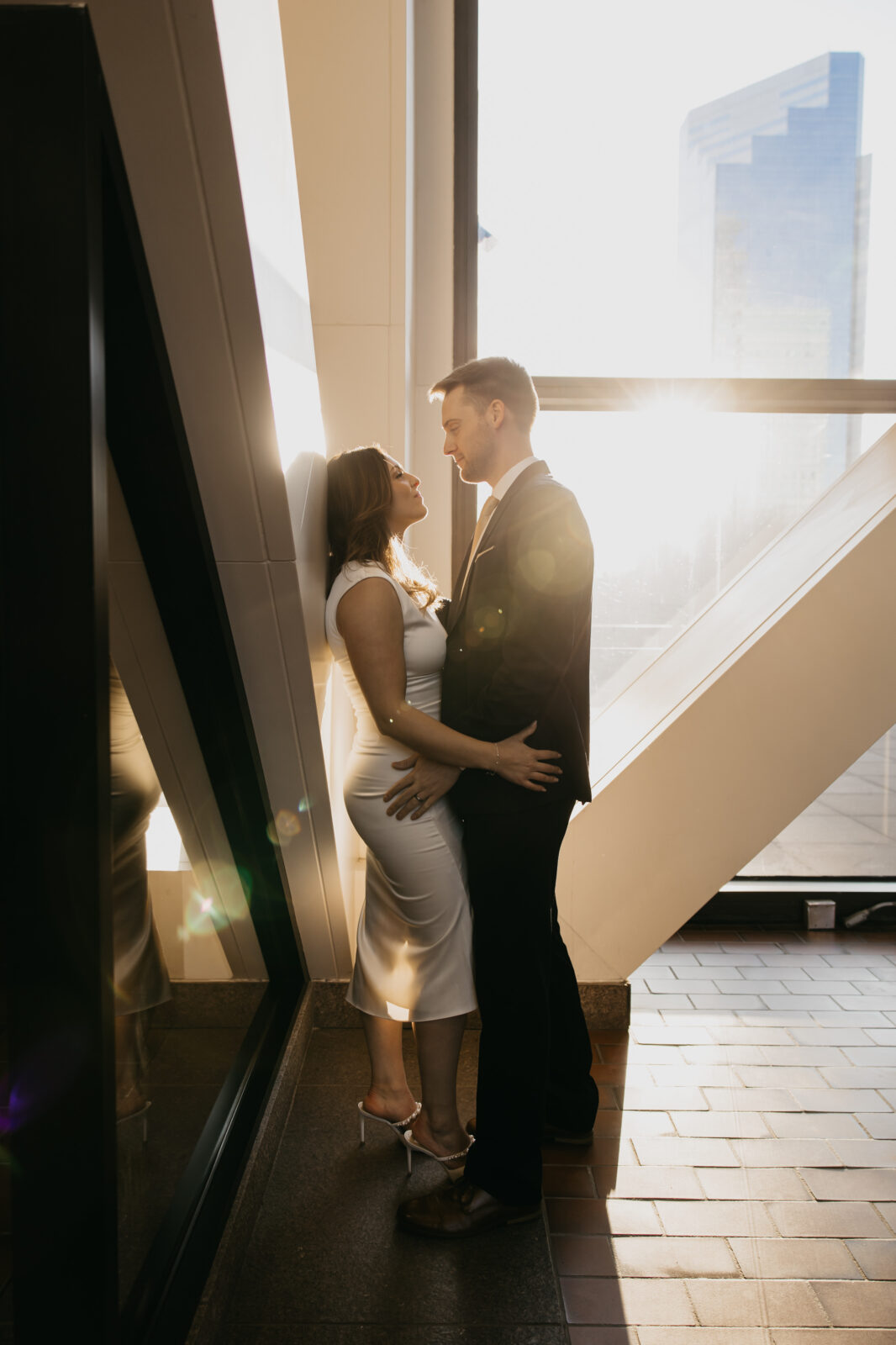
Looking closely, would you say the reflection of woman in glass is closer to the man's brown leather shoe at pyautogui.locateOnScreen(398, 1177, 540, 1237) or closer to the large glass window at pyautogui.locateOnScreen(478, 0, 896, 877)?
the man's brown leather shoe at pyautogui.locateOnScreen(398, 1177, 540, 1237)

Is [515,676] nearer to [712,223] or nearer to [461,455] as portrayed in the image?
[461,455]

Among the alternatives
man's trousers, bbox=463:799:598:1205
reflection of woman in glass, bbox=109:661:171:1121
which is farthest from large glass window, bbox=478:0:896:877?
reflection of woman in glass, bbox=109:661:171:1121

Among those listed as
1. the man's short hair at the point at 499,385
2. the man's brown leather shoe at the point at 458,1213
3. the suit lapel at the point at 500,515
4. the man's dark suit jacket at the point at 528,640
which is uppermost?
the man's short hair at the point at 499,385

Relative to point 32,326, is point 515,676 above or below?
below

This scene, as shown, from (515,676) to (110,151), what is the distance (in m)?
1.23

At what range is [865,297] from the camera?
3.59 meters

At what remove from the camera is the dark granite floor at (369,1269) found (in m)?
1.72

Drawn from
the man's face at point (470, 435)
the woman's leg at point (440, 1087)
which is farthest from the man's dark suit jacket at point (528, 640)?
the woman's leg at point (440, 1087)

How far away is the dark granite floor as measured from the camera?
172 centimetres

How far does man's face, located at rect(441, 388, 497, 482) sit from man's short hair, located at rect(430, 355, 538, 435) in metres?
0.02

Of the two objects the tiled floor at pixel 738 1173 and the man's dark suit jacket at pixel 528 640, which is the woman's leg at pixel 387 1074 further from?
the man's dark suit jacket at pixel 528 640

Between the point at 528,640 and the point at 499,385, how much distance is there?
74 centimetres

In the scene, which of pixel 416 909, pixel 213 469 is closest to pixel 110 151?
pixel 213 469

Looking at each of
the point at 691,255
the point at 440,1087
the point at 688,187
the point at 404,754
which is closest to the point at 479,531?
the point at 404,754
